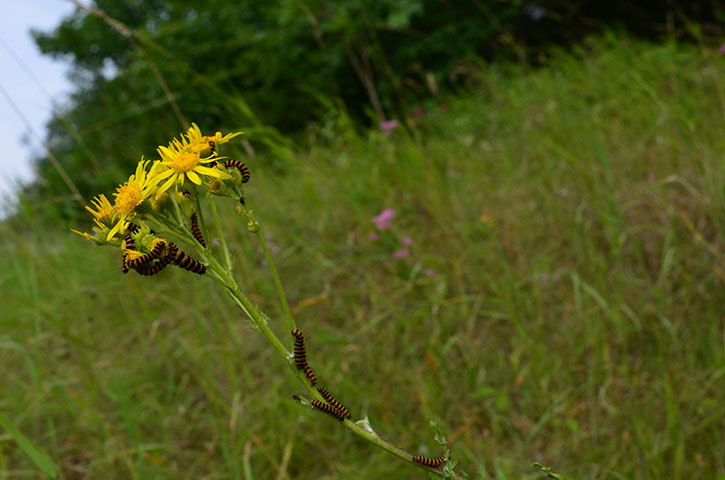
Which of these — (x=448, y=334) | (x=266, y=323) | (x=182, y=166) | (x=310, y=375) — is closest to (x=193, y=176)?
(x=182, y=166)

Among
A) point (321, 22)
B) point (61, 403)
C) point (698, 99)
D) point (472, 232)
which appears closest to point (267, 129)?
point (472, 232)

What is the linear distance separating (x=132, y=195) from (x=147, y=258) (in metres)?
0.11

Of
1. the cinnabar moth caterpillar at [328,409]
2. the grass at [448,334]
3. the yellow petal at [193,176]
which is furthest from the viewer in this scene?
the grass at [448,334]

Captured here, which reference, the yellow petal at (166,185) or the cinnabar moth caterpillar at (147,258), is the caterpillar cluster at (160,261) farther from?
the yellow petal at (166,185)

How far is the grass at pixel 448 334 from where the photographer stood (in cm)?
202

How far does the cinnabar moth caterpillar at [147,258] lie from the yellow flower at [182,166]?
11 centimetres

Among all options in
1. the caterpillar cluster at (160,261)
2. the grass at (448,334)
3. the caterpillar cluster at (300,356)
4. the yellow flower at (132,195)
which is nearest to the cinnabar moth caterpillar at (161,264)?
the caterpillar cluster at (160,261)

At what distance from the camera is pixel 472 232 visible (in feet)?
10.1

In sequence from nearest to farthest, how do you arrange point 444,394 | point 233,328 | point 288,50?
point 444,394
point 233,328
point 288,50

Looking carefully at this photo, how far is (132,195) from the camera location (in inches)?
34.0

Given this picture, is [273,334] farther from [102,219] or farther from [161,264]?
[102,219]

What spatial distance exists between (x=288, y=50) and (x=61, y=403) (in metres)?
7.52

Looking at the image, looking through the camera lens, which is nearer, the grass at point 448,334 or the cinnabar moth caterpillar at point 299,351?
the cinnabar moth caterpillar at point 299,351

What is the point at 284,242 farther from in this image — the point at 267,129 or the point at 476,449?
the point at 476,449
